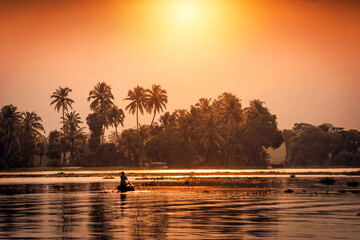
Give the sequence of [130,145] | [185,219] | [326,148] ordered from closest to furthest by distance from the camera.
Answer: [185,219] < [130,145] < [326,148]

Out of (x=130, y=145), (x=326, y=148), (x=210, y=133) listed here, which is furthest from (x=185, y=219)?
(x=326, y=148)

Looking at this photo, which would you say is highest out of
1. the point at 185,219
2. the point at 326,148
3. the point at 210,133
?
the point at 210,133

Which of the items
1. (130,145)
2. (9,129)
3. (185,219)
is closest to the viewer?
(185,219)

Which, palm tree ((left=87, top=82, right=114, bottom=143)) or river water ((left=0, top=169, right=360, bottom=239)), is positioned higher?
palm tree ((left=87, top=82, right=114, bottom=143))

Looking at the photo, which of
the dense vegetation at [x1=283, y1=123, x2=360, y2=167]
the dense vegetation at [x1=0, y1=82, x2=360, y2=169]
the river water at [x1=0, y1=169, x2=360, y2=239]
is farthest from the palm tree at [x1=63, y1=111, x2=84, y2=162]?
the river water at [x1=0, y1=169, x2=360, y2=239]

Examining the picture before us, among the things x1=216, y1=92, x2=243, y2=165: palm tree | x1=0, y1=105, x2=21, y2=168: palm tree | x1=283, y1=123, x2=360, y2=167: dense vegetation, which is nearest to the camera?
x1=0, y1=105, x2=21, y2=168: palm tree

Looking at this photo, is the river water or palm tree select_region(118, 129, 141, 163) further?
palm tree select_region(118, 129, 141, 163)

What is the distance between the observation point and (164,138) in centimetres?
16638

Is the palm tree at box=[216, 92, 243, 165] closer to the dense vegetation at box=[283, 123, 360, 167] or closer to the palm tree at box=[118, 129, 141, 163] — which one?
the palm tree at box=[118, 129, 141, 163]

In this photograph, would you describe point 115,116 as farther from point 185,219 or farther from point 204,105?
point 185,219

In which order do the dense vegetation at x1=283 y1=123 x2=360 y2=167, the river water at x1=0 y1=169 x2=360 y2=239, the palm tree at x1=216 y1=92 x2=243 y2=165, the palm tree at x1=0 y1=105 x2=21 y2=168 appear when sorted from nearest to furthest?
the river water at x1=0 y1=169 x2=360 y2=239 < the palm tree at x1=0 y1=105 x2=21 y2=168 < the palm tree at x1=216 y1=92 x2=243 y2=165 < the dense vegetation at x1=283 y1=123 x2=360 y2=167

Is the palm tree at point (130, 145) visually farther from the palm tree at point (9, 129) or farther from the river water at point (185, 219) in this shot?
the river water at point (185, 219)

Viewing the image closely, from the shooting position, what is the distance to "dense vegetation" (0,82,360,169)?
164750 millimetres

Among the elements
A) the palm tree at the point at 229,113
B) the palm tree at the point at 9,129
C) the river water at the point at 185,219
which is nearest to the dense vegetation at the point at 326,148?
the palm tree at the point at 229,113
